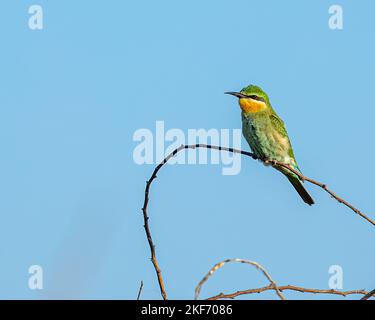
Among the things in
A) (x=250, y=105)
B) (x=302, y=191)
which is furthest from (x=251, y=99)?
(x=302, y=191)

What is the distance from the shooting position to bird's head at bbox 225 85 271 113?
5.33 meters

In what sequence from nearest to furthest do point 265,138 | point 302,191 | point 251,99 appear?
point 302,191 → point 265,138 → point 251,99

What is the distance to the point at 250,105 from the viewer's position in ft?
17.5

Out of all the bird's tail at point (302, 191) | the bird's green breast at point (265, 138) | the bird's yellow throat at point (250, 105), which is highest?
the bird's yellow throat at point (250, 105)

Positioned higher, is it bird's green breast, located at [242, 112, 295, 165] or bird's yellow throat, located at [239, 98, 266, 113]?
bird's yellow throat, located at [239, 98, 266, 113]

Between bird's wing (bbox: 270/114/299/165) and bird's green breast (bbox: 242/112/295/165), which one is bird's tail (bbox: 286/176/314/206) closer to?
bird's green breast (bbox: 242/112/295/165)

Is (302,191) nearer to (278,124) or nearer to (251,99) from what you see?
(278,124)

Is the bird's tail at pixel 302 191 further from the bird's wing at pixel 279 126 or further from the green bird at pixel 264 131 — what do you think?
the bird's wing at pixel 279 126

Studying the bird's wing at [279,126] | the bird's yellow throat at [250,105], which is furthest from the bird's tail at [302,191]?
the bird's yellow throat at [250,105]

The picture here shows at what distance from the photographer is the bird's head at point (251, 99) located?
5328mm

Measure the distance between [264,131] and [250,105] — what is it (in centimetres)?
25

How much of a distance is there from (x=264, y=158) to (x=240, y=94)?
56 centimetres

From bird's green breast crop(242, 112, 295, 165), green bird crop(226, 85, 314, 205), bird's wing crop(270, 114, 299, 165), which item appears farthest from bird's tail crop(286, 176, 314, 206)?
bird's wing crop(270, 114, 299, 165)
